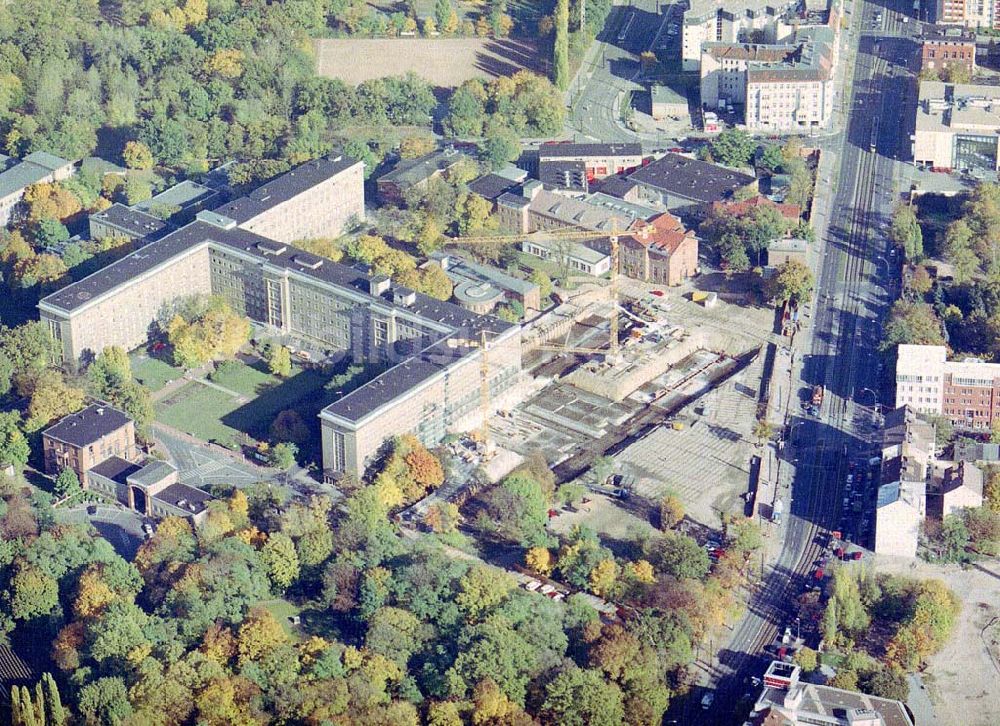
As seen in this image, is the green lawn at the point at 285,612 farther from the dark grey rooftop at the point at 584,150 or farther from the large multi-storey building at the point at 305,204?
the dark grey rooftop at the point at 584,150

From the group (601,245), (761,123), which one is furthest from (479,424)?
(761,123)

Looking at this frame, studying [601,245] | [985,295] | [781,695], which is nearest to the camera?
[781,695]

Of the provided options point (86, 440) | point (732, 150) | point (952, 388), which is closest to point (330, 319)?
point (86, 440)

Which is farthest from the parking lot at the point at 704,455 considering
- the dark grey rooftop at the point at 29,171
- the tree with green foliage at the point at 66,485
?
the dark grey rooftop at the point at 29,171

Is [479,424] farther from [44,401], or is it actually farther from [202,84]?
[202,84]

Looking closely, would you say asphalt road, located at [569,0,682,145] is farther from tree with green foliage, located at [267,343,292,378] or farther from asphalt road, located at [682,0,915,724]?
tree with green foliage, located at [267,343,292,378]

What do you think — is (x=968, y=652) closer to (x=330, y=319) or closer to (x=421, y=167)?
(x=330, y=319)
